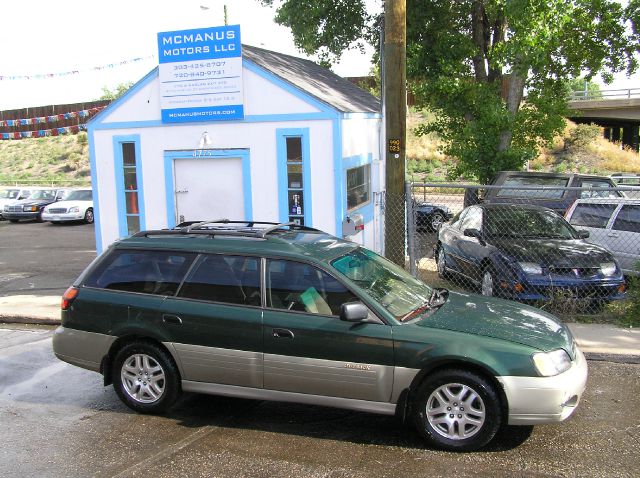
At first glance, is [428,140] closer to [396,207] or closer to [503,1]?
[503,1]

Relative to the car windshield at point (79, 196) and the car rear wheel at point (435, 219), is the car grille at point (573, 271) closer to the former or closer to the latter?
the car rear wheel at point (435, 219)

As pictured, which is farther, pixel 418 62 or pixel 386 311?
pixel 418 62

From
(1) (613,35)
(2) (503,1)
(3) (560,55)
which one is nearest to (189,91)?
(2) (503,1)

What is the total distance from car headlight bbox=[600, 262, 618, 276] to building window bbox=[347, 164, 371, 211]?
3.96 metres

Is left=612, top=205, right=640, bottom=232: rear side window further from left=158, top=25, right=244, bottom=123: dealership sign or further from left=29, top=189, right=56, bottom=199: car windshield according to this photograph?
left=29, top=189, right=56, bottom=199: car windshield

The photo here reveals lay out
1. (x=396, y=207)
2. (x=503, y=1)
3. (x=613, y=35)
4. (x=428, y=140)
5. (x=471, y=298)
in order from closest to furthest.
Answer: (x=471, y=298) < (x=396, y=207) < (x=503, y=1) < (x=613, y=35) < (x=428, y=140)

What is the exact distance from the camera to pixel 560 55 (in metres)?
14.5

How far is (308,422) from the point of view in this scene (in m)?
5.18

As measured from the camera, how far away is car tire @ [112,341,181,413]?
5242mm

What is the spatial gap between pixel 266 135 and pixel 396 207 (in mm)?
2596

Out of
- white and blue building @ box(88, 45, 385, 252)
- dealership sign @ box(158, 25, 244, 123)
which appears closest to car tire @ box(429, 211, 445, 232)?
white and blue building @ box(88, 45, 385, 252)

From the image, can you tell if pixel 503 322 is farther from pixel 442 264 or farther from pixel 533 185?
pixel 533 185

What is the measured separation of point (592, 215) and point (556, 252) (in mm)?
2763

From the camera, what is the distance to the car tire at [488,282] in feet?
27.6
